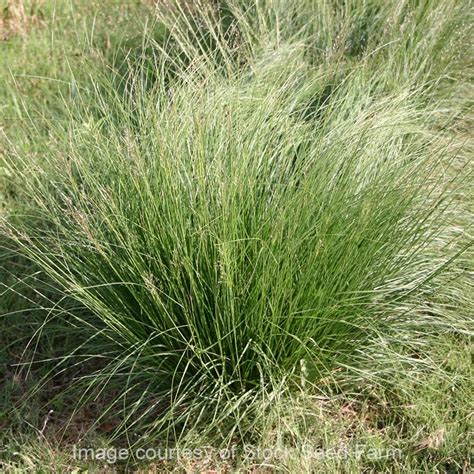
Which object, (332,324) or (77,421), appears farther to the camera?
(77,421)

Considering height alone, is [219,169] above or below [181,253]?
above

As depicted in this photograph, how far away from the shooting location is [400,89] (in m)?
3.54

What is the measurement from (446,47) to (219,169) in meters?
2.21

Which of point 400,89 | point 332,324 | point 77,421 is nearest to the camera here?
point 332,324

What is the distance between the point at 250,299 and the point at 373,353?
0.56 m

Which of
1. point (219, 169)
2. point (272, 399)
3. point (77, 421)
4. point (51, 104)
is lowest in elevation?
point (77, 421)

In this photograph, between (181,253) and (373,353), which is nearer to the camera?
(181,253)

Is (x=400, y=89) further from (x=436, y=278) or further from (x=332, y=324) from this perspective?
(x=332, y=324)

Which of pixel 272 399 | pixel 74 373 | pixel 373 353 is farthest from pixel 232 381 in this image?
pixel 74 373

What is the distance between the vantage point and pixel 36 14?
5.48 metres

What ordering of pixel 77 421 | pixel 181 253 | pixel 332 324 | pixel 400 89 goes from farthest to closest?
1. pixel 400 89
2. pixel 77 421
3. pixel 332 324
4. pixel 181 253

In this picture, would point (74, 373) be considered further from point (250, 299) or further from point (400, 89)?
point (400, 89)

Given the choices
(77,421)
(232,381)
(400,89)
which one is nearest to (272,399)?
(232,381)

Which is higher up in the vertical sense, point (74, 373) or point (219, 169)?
point (219, 169)
